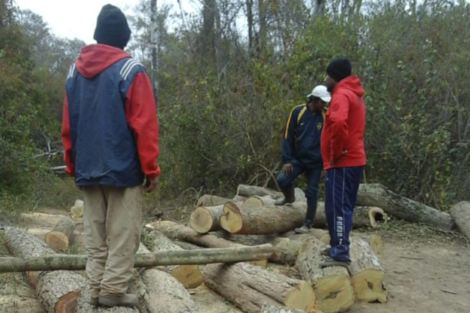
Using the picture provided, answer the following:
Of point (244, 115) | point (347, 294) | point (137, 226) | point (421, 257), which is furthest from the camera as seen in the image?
point (244, 115)

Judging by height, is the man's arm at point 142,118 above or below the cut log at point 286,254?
above

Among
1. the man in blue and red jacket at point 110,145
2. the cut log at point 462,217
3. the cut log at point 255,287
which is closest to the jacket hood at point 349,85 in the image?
the cut log at point 255,287

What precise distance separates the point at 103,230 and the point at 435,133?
7.54m

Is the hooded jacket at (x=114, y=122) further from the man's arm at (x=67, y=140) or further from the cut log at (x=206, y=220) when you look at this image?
the cut log at (x=206, y=220)

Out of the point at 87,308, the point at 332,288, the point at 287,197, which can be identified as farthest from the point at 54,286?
the point at 287,197

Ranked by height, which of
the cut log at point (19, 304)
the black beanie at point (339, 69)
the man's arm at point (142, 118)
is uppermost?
the black beanie at point (339, 69)

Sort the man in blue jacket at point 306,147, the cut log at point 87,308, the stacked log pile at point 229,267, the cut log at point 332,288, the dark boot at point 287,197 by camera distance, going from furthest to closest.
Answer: the dark boot at point 287,197 < the man in blue jacket at point 306,147 < the cut log at point 332,288 < the stacked log pile at point 229,267 < the cut log at point 87,308

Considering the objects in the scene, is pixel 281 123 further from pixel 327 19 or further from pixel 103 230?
pixel 103 230

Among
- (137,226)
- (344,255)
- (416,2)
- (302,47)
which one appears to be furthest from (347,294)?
(416,2)

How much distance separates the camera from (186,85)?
12414 millimetres

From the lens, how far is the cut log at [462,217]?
27.8 ft

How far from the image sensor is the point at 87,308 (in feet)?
13.4

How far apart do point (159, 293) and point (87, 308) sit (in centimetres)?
63

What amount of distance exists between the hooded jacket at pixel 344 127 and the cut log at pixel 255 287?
1305 millimetres
